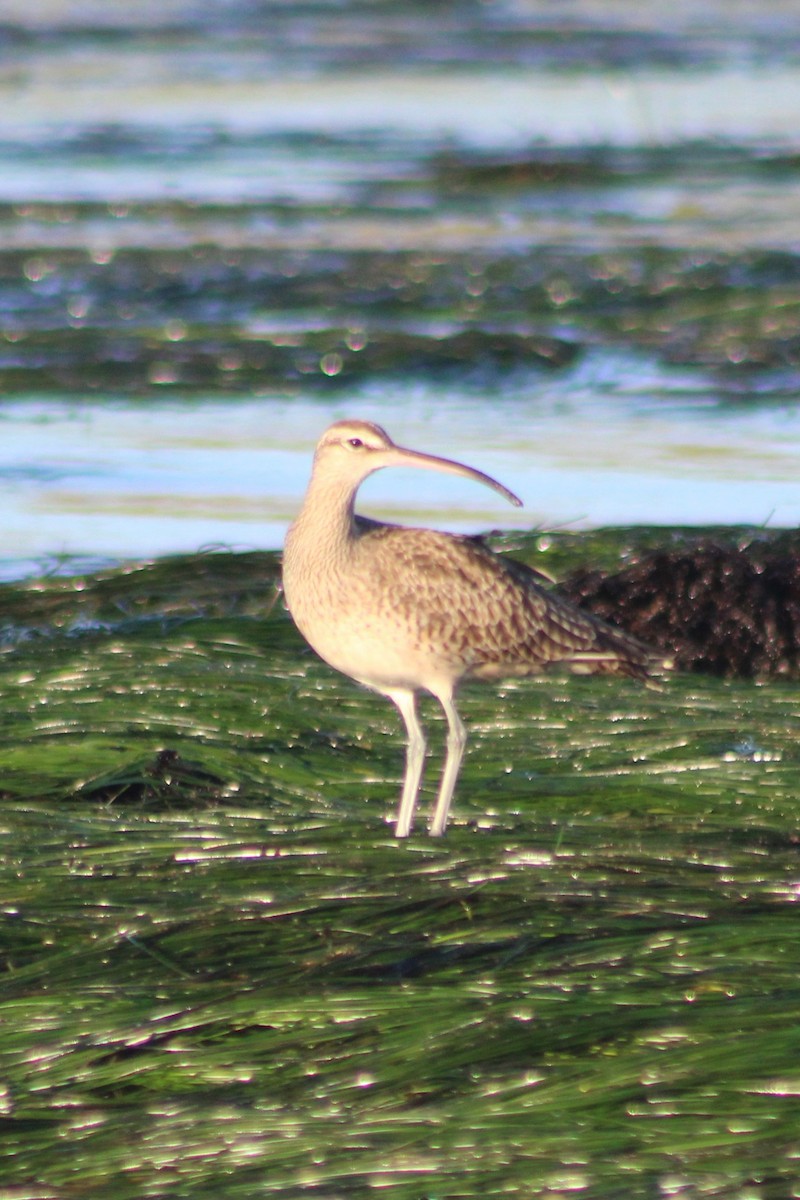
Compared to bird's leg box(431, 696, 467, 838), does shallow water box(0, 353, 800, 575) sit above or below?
above

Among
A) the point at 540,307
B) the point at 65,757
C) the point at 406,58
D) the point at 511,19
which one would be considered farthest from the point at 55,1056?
the point at 511,19

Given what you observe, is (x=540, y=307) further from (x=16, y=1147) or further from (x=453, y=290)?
(x=16, y=1147)

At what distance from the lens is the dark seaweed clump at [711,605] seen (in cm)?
625

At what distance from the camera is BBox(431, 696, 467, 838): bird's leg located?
4.75 m

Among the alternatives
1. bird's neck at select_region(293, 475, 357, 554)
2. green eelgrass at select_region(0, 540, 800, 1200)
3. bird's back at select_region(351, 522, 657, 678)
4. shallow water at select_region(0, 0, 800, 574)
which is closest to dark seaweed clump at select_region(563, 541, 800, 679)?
green eelgrass at select_region(0, 540, 800, 1200)

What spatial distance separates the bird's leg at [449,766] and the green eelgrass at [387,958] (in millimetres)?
63

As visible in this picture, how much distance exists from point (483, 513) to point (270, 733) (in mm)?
2924

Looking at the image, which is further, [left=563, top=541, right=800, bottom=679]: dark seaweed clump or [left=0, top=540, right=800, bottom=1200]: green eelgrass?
[left=563, top=541, right=800, bottom=679]: dark seaweed clump

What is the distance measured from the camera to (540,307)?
11586 mm

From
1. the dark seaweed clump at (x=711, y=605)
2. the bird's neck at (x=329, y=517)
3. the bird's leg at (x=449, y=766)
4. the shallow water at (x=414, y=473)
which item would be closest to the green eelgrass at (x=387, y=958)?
the bird's leg at (x=449, y=766)

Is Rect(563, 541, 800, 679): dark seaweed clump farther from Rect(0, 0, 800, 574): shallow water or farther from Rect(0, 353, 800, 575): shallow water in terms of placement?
Rect(0, 0, 800, 574): shallow water

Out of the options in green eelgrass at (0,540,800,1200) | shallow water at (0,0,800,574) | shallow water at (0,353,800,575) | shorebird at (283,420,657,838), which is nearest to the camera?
green eelgrass at (0,540,800,1200)

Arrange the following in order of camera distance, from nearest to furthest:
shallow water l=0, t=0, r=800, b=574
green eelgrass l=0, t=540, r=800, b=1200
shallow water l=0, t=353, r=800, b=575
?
green eelgrass l=0, t=540, r=800, b=1200 → shallow water l=0, t=353, r=800, b=575 → shallow water l=0, t=0, r=800, b=574

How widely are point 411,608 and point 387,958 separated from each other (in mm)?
1244
